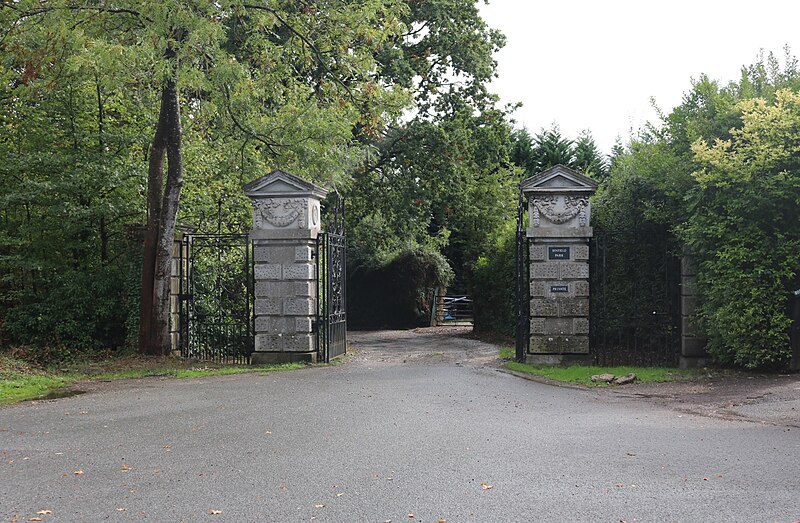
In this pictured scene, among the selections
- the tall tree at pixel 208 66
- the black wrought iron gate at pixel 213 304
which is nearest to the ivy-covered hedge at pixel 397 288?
the tall tree at pixel 208 66

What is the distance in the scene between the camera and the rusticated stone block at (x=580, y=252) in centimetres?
1459

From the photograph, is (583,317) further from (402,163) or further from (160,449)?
(402,163)

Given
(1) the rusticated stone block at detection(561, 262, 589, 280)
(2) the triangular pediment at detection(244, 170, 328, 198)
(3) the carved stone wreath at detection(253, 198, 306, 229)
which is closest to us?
(1) the rusticated stone block at detection(561, 262, 589, 280)

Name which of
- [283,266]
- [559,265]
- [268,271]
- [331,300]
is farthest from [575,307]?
[268,271]

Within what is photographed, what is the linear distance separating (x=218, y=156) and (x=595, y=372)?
10.2 meters

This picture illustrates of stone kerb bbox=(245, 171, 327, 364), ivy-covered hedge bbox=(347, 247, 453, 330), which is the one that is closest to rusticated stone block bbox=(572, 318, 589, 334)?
stone kerb bbox=(245, 171, 327, 364)

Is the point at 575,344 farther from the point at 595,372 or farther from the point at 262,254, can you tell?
the point at 262,254

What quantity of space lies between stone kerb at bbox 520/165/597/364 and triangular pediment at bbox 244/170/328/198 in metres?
3.98

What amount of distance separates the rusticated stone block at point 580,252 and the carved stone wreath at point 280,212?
195 inches

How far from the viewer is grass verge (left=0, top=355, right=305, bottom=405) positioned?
12164mm

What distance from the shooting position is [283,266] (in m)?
15.4

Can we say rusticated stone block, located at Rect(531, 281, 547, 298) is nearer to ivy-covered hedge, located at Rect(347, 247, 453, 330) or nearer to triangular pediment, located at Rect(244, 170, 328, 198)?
triangular pediment, located at Rect(244, 170, 328, 198)

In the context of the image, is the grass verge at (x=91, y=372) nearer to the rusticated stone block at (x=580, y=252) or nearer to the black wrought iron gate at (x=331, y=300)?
the black wrought iron gate at (x=331, y=300)

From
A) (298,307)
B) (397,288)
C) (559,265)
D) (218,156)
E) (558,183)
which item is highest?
(218,156)
